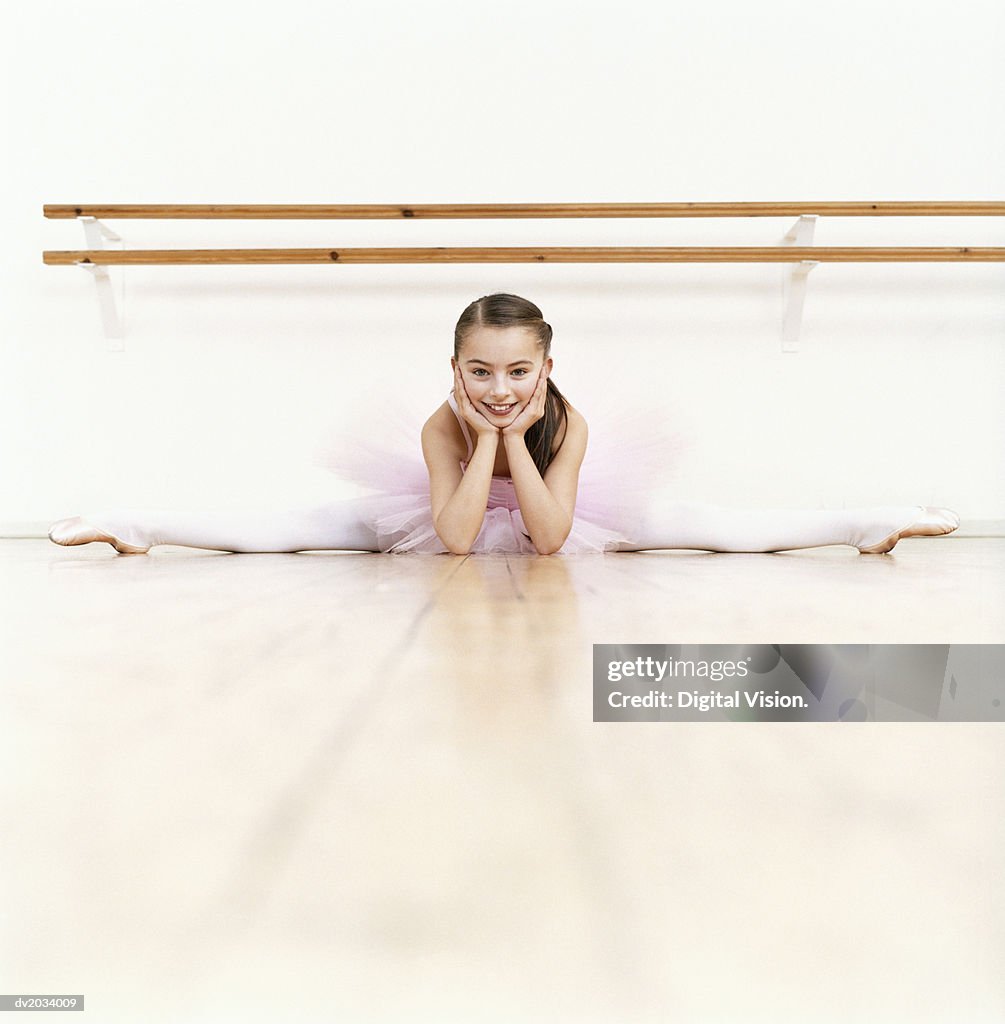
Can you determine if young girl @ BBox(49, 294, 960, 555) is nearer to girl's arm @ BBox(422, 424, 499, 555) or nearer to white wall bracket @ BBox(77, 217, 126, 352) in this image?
girl's arm @ BBox(422, 424, 499, 555)

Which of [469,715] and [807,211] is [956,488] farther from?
[469,715]

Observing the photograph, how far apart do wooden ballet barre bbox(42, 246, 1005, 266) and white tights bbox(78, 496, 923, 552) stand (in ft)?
1.45

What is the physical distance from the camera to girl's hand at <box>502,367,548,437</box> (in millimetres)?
986

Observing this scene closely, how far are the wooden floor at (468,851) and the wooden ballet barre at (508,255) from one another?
1052 millimetres

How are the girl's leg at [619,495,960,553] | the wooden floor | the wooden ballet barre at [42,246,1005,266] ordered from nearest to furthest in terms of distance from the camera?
the wooden floor
the girl's leg at [619,495,960,553]
the wooden ballet barre at [42,246,1005,266]

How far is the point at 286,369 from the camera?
1.45 m

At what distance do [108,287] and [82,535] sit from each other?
0.54m

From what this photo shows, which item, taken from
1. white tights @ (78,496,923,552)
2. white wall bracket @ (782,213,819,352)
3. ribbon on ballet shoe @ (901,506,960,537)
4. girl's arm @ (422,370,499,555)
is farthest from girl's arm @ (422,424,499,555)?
white wall bracket @ (782,213,819,352)

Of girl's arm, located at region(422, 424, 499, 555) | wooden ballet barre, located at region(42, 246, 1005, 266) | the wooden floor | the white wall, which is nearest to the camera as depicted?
the wooden floor

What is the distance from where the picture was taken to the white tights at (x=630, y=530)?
3.57ft

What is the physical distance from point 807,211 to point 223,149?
1005mm

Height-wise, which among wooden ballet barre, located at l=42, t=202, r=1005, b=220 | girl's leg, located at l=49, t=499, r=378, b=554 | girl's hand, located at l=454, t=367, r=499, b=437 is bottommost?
girl's leg, located at l=49, t=499, r=378, b=554

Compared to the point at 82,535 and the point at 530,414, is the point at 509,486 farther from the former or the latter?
the point at 82,535

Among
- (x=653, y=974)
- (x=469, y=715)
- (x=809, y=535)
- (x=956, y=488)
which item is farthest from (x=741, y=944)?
(x=956, y=488)
